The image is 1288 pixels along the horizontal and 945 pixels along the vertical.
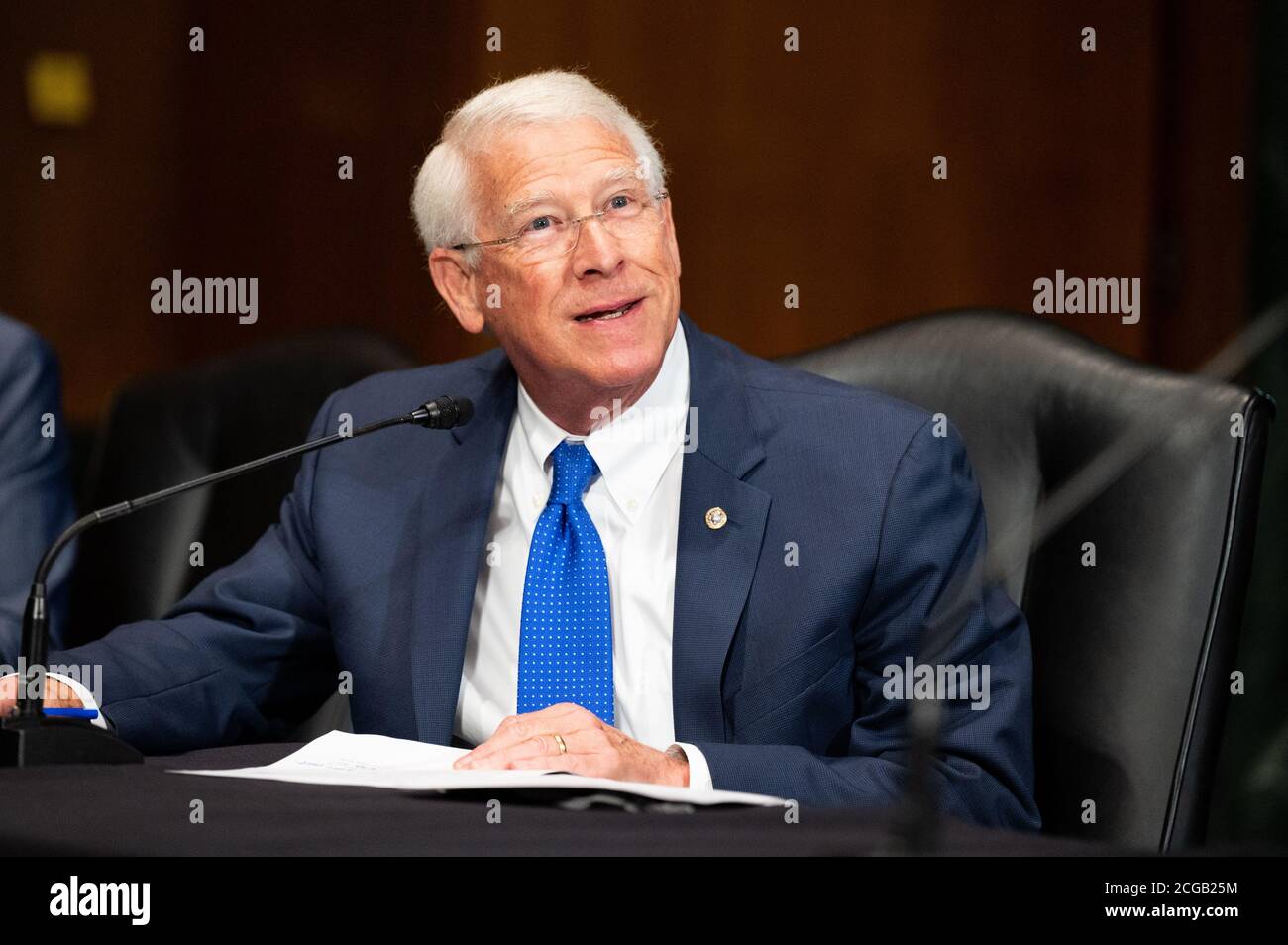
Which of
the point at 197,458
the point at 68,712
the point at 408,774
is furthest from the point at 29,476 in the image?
the point at 408,774

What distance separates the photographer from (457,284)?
6.87 ft

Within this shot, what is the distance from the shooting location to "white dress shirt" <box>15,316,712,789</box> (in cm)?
179

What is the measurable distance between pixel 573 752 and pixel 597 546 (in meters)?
0.45

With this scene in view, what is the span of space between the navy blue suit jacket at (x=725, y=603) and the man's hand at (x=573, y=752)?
0.07 meters

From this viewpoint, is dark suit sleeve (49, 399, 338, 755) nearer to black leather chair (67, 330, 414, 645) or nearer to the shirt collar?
the shirt collar

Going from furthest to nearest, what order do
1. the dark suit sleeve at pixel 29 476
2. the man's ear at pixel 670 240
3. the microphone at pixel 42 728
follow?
the dark suit sleeve at pixel 29 476
the man's ear at pixel 670 240
the microphone at pixel 42 728

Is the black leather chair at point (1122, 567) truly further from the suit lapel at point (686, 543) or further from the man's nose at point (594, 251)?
the man's nose at point (594, 251)

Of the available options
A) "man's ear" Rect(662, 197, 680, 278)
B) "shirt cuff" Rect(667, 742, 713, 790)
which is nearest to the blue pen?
"shirt cuff" Rect(667, 742, 713, 790)

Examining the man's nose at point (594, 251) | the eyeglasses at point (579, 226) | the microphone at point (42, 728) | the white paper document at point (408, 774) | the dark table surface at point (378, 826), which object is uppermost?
the eyeglasses at point (579, 226)

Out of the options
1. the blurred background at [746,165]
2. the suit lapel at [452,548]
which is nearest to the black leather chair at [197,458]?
the blurred background at [746,165]

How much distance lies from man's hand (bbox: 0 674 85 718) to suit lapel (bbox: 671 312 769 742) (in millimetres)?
650

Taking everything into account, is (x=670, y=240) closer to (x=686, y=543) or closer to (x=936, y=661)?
(x=686, y=543)

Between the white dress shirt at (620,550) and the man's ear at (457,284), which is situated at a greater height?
the man's ear at (457,284)

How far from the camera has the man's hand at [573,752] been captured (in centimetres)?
138
